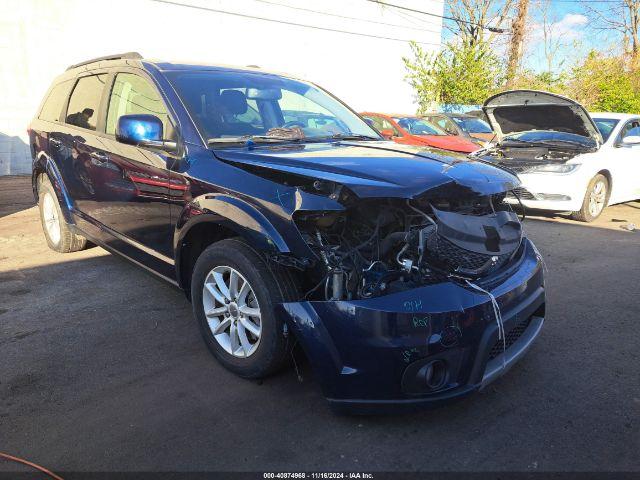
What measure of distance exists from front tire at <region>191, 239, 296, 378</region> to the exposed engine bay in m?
0.23

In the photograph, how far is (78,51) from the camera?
1236cm

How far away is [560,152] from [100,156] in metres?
6.32

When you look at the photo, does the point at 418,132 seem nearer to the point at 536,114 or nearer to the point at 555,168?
the point at 536,114

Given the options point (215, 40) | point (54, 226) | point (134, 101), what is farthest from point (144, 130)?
point (215, 40)

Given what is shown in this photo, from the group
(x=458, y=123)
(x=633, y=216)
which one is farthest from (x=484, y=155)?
(x=458, y=123)

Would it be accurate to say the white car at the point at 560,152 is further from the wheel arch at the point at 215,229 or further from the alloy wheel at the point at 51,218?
the alloy wheel at the point at 51,218

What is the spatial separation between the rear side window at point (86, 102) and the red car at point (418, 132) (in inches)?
288

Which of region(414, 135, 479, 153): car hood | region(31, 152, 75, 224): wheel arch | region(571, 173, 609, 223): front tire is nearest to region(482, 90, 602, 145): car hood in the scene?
region(571, 173, 609, 223): front tire

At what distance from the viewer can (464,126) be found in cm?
1398

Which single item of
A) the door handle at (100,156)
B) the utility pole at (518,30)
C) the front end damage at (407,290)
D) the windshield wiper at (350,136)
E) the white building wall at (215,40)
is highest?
the utility pole at (518,30)

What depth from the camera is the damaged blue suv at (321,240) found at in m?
2.30

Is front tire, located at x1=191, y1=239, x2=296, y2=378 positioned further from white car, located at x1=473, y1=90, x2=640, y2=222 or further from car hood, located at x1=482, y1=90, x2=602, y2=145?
car hood, located at x1=482, y1=90, x2=602, y2=145

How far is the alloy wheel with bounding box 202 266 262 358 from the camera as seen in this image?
277cm

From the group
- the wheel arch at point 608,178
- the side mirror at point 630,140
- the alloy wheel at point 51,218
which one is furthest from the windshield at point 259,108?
the side mirror at point 630,140
